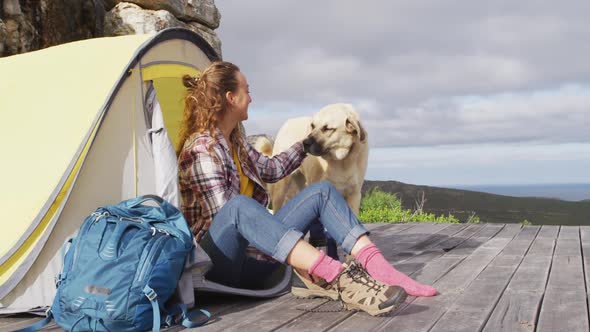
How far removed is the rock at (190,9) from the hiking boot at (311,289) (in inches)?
352

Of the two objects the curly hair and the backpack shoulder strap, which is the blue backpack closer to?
the backpack shoulder strap

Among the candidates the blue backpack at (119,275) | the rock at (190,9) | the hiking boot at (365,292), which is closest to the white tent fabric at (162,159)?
the blue backpack at (119,275)

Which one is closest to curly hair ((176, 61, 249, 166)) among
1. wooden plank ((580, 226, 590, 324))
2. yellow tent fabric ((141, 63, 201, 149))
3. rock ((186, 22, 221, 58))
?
yellow tent fabric ((141, 63, 201, 149))

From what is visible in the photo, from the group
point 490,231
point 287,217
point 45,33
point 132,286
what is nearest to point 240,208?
point 287,217

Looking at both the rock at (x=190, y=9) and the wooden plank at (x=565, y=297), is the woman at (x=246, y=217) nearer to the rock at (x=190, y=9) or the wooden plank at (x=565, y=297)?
the wooden plank at (x=565, y=297)

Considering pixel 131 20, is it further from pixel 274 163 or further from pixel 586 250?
pixel 586 250

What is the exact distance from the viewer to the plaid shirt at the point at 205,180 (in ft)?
9.62

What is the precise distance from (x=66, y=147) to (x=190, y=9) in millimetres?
9242

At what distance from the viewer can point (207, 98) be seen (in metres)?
3.16

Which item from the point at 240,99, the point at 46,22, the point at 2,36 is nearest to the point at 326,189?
the point at 240,99

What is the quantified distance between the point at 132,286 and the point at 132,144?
3.65 ft

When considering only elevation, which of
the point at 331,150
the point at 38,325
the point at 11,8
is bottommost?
the point at 38,325

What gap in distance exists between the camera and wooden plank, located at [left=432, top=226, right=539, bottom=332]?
2.50 m

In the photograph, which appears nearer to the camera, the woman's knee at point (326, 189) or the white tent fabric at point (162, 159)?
the woman's knee at point (326, 189)
